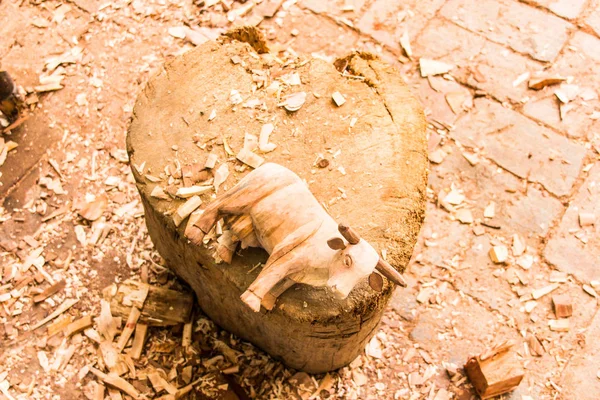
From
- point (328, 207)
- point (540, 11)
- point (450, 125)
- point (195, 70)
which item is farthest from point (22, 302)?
point (540, 11)

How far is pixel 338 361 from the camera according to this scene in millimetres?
2650

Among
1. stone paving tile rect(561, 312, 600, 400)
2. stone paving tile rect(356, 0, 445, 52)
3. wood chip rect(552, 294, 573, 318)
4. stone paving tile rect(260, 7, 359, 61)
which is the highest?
stone paving tile rect(260, 7, 359, 61)

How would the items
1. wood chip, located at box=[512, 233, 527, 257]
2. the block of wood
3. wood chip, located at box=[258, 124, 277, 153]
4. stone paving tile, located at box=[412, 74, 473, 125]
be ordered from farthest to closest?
stone paving tile, located at box=[412, 74, 473, 125] → wood chip, located at box=[512, 233, 527, 257] → the block of wood → wood chip, located at box=[258, 124, 277, 153]

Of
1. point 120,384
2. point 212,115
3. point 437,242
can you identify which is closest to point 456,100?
point 437,242

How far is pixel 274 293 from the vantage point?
2.02 m

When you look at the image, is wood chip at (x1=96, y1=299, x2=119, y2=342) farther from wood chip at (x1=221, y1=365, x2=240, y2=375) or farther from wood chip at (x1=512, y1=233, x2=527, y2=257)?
wood chip at (x1=512, y1=233, x2=527, y2=257)

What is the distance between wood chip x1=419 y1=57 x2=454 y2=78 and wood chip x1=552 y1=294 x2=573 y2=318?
1469mm

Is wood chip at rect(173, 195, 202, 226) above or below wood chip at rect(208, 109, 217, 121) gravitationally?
below

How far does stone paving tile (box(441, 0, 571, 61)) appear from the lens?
369cm

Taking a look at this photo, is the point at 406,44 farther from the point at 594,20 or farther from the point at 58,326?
the point at 58,326

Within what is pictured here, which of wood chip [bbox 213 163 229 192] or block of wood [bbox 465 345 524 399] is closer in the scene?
wood chip [bbox 213 163 229 192]

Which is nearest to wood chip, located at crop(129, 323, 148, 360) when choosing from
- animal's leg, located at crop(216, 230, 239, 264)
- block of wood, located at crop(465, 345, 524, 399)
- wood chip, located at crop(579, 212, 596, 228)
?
animal's leg, located at crop(216, 230, 239, 264)

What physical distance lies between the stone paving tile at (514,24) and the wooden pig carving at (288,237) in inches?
90.4

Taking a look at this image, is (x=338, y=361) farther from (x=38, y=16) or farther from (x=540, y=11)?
(x=38, y=16)
